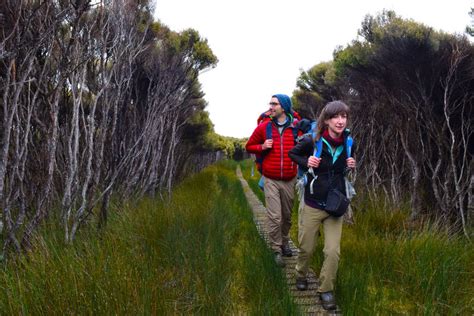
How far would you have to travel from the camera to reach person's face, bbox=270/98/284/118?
157 inches

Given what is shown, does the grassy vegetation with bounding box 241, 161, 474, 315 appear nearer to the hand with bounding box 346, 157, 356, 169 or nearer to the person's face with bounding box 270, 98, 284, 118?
the hand with bounding box 346, 157, 356, 169

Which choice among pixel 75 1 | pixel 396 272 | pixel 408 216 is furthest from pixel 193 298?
pixel 408 216

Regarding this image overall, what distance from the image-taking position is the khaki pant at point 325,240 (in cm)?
284

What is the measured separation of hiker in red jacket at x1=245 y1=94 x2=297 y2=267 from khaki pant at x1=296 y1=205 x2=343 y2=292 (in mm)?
831

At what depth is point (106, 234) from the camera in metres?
3.80

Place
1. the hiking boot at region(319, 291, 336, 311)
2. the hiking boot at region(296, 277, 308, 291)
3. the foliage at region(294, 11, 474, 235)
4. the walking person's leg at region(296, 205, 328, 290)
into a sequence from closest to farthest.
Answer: the hiking boot at region(319, 291, 336, 311) → the walking person's leg at region(296, 205, 328, 290) → the hiking boot at region(296, 277, 308, 291) → the foliage at region(294, 11, 474, 235)

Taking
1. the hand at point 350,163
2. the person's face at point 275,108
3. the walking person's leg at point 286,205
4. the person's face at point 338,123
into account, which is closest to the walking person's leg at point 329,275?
the hand at point 350,163

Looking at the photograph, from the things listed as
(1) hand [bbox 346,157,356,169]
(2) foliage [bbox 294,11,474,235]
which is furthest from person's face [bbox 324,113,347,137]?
(2) foliage [bbox 294,11,474,235]

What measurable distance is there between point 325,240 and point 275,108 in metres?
1.61

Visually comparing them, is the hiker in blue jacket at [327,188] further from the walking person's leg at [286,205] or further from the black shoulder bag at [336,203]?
the walking person's leg at [286,205]

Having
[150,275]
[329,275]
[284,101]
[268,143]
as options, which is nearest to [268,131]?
[268,143]

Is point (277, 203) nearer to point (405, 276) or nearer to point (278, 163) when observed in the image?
point (278, 163)

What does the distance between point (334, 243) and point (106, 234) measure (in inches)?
91.2

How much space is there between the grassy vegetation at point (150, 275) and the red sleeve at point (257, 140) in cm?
102
